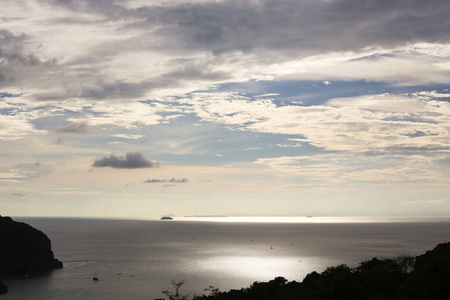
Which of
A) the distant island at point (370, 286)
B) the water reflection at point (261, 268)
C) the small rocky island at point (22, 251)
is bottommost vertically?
the water reflection at point (261, 268)

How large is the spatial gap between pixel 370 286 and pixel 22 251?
153620 mm

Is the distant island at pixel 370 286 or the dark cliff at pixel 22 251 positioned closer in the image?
the distant island at pixel 370 286

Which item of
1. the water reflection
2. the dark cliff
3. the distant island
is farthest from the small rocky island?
the distant island

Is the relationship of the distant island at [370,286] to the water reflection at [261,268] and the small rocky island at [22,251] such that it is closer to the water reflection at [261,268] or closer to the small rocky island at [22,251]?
the water reflection at [261,268]

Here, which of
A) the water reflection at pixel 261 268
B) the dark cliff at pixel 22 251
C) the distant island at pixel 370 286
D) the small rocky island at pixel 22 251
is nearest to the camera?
the distant island at pixel 370 286

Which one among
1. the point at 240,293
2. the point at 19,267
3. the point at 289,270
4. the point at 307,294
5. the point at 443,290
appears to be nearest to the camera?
the point at 443,290

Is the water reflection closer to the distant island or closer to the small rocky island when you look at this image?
the small rocky island

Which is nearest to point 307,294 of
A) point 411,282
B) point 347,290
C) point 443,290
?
point 347,290

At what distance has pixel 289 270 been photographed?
6762 inches

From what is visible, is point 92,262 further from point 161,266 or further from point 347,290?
point 347,290

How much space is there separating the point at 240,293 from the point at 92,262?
15191 cm

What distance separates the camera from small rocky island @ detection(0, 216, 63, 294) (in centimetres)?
16050

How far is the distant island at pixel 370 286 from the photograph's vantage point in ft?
131

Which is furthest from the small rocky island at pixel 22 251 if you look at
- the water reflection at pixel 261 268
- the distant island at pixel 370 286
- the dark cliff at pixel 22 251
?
the distant island at pixel 370 286
